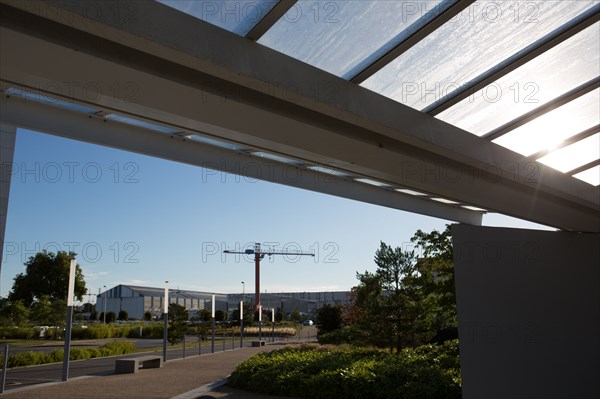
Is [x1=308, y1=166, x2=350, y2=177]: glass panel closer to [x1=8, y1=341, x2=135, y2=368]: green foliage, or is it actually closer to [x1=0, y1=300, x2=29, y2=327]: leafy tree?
[x1=8, y1=341, x2=135, y2=368]: green foliage

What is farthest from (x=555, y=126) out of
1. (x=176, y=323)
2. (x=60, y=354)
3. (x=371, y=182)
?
(x=176, y=323)

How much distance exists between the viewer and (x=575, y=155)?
25.8 ft

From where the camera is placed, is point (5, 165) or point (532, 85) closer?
point (532, 85)

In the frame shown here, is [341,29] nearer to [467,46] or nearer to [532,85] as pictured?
[467,46]

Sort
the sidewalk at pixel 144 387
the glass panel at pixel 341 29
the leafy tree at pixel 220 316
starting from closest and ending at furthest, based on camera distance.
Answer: the glass panel at pixel 341 29 < the sidewalk at pixel 144 387 < the leafy tree at pixel 220 316

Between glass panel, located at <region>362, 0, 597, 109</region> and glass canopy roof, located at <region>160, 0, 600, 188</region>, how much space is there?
0.01 m

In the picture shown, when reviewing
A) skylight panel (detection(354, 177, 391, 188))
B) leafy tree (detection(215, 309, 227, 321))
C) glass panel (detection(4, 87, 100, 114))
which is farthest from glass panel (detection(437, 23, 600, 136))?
leafy tree (detection(215, 309, 227, 321))

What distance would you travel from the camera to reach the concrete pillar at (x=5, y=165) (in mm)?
9430

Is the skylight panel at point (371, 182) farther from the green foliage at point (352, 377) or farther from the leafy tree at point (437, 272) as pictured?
the leafy tree at point (437, 272)

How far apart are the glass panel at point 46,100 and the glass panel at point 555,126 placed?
594cm

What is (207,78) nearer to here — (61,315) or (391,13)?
(391,13)

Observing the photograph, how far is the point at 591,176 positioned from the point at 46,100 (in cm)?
884

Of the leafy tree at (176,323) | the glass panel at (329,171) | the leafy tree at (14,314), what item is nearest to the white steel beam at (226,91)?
the glass panel at (329,171)

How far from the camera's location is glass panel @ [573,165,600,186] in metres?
Result: 8.48
